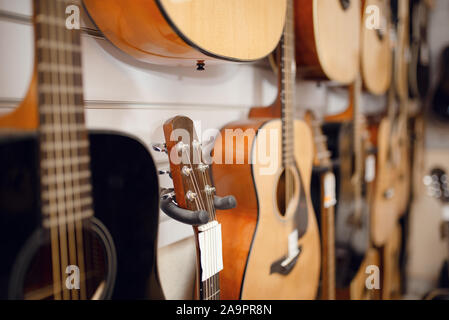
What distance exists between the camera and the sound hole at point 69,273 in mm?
352

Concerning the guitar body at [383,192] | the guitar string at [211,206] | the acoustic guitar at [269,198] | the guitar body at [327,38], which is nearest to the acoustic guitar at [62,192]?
the guitar string at [211,206]

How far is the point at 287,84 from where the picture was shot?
76 cm

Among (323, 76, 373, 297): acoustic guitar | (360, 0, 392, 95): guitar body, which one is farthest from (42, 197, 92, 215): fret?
(360, 0, 392, 95): guitar body

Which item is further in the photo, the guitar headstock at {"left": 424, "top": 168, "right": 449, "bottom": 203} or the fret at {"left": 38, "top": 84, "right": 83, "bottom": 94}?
the guitar headstock at {"left": 424, "top": 168, "right": 449, "bottom": 203}

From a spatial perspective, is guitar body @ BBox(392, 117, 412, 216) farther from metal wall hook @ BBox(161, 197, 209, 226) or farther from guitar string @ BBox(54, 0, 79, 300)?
guitar string @ BBox(54, 0, 79, 300)

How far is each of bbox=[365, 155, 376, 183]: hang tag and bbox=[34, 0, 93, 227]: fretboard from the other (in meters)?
1.12

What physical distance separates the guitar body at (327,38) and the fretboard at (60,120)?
1.86 ft

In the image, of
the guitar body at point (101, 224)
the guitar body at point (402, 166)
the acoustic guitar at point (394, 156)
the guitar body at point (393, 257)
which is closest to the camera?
the guitar body at point (101, 224)

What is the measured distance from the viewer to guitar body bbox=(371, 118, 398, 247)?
1.33 m

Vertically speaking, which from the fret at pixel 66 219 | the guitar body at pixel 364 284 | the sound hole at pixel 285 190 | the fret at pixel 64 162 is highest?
the fret at pixel 64 162

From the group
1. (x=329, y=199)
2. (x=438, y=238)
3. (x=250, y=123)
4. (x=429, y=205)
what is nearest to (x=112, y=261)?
(x=250, y=123)

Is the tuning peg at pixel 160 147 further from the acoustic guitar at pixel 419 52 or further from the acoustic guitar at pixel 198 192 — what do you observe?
the acoustic guitar at pixel 419 52
